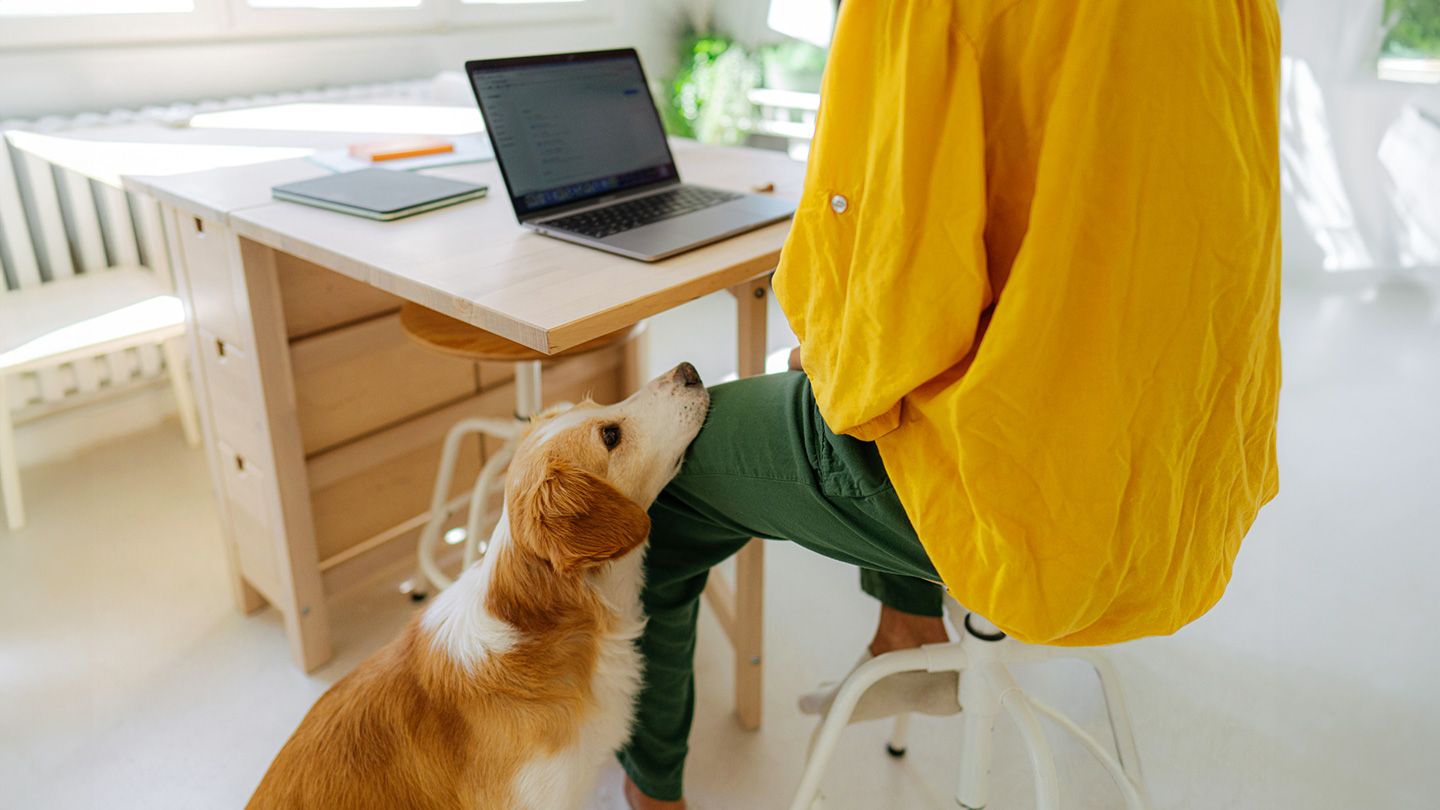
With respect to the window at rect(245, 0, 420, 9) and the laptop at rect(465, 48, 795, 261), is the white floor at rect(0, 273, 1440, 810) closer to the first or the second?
the laptop at rect(465, 48, 795, 261)

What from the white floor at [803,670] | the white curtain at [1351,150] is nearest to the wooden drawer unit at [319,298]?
the white floor at [803,670]

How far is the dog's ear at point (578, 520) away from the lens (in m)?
0.98

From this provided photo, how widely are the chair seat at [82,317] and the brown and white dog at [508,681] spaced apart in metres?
1.32

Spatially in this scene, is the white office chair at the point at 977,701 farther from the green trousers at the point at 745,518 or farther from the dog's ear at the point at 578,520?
the dog's ear at the point at 578,520

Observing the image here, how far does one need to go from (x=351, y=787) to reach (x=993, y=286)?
32.7 inches

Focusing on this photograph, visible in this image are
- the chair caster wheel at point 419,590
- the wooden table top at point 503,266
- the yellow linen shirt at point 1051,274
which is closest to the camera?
the yellow linen shirt at point 1051,274

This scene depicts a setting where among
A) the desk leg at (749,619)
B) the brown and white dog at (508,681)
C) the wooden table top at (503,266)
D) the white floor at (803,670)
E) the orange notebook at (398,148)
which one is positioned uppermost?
the orange notebook at (398,148)

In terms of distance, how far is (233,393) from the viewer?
1.64 metres

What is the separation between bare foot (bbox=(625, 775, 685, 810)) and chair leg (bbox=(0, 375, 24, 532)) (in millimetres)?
1626

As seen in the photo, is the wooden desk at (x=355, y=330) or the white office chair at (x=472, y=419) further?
the white office chair at (x=472, y=419)

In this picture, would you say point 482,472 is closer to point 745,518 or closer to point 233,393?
point 233,393

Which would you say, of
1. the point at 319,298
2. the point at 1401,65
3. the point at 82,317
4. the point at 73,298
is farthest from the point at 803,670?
the point at 1401,65

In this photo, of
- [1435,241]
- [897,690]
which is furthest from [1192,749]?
[1435,241]

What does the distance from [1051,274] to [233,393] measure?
4.70 ft
